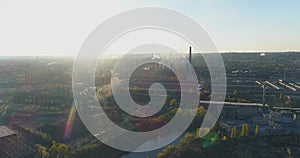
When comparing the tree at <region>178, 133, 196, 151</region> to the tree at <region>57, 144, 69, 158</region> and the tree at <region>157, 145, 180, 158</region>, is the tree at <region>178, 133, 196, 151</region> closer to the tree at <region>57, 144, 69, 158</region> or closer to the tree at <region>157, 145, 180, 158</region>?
the tree at <region>157, 145, 180, 158</region>

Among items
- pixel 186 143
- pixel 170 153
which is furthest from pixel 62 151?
pixel 186 143

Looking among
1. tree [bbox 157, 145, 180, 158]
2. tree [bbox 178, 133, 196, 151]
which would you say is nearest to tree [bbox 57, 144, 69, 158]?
tree [bbox 157, 145, 180, 158]

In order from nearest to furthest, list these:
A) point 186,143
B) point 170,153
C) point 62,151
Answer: point 62,151, point 170,153, point 186,143

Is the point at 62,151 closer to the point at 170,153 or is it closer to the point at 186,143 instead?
the point at 170,153

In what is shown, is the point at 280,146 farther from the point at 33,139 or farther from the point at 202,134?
the point at 33,139

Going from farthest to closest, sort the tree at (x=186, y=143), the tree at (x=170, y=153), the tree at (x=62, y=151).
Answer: the tree at (x=186, y=143), the tree at (x=170, y=153), the tree at (x=62, y=151)

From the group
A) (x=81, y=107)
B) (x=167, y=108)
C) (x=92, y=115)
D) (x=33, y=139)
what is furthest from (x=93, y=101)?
(x=33, y=139)

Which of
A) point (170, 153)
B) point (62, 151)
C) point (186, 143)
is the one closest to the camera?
point (62, 151)

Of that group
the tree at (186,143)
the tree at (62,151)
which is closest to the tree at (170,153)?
the tree at (186,143)

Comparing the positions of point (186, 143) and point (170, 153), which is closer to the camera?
point (170, 153)

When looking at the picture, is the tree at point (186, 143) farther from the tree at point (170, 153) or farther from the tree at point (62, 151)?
the tree at point (62, 151)

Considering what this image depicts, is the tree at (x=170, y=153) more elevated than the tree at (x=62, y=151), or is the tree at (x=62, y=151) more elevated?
the tree at (x=62, y=151)
